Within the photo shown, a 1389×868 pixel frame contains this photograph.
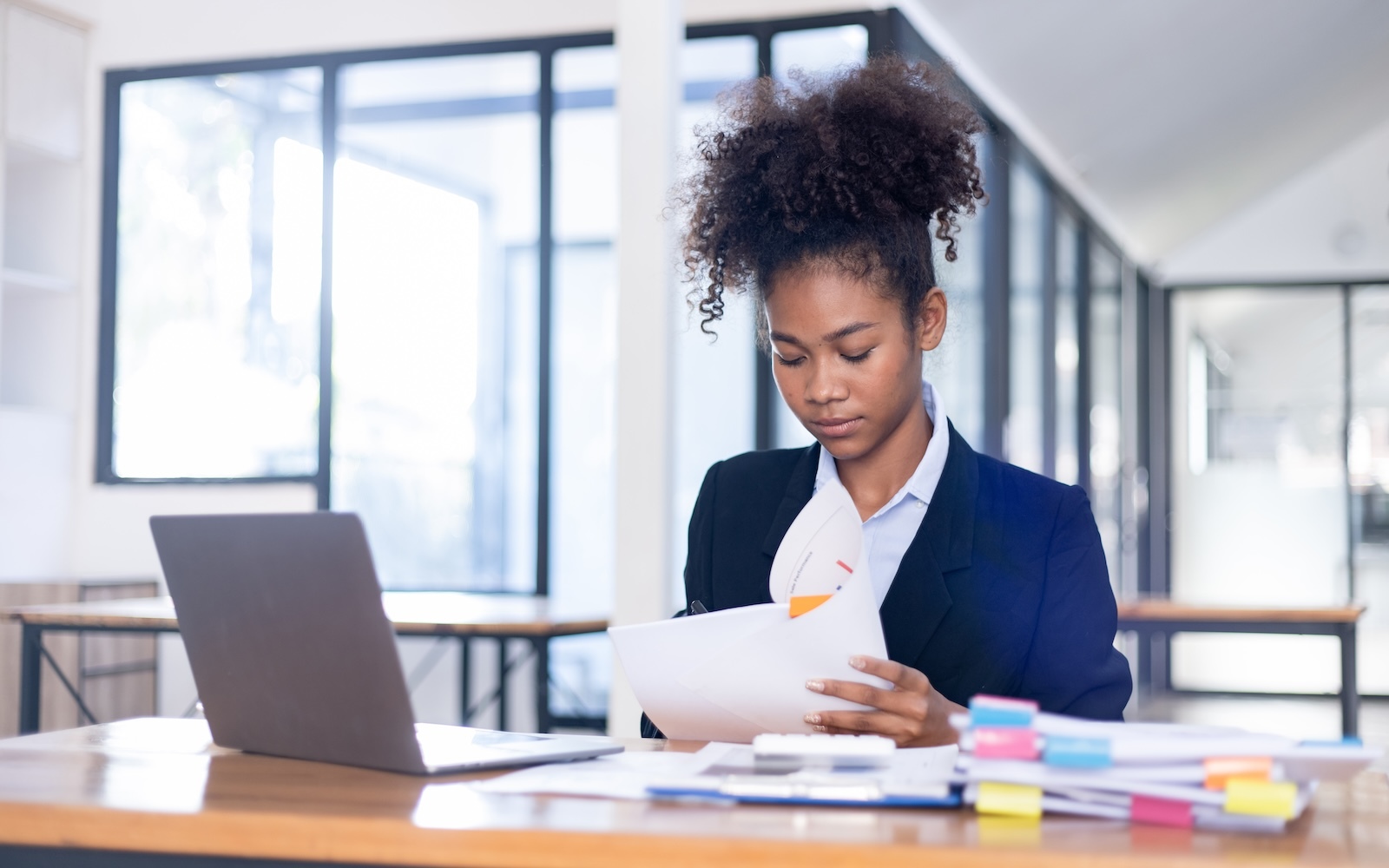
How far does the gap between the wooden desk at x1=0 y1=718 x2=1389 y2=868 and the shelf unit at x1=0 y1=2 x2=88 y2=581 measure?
13.9ft

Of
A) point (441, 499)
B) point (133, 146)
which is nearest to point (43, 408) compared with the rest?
point (133, 146)

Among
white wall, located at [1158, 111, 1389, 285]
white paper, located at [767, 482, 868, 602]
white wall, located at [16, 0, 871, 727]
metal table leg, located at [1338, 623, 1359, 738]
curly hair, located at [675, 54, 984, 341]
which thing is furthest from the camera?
white wall, located at [1158, 111, 1389, 285]

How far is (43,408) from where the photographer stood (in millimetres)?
5047

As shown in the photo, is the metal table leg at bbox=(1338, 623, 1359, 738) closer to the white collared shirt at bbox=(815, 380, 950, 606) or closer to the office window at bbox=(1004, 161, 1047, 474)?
the office window at bbox=(1004, 161, 1047, 474)

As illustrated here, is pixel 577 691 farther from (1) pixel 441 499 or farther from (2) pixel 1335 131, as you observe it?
(2) pixel 1335 131

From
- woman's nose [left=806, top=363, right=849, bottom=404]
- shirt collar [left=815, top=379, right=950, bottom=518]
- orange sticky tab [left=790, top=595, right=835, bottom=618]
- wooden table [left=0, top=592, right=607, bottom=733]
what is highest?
woman's nose [left=806, top=363, right=849, bottom=404]

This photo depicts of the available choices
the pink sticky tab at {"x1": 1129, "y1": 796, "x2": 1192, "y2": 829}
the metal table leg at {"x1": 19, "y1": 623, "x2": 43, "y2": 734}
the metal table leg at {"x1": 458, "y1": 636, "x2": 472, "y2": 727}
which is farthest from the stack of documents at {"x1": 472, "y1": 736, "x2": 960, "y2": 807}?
the metal table leg at {"x1": 458, "y1": 636, "x2": 472, "y2": 727}

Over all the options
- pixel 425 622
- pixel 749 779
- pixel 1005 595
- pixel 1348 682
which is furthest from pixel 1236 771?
pixel 1348 682

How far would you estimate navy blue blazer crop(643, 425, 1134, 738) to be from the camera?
4.34 feet

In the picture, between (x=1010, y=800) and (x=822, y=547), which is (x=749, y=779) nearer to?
(x=1010, y=800)

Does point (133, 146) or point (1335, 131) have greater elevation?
point (1335, 131)

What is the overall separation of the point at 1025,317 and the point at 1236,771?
481 cm

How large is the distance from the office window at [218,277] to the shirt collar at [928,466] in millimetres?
3737

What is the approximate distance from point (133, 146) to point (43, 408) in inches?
39.4
